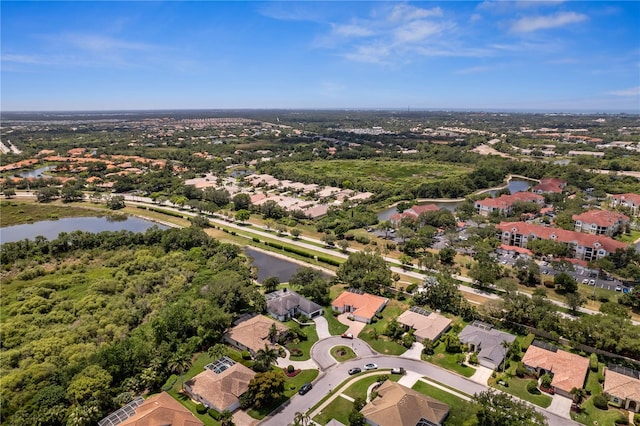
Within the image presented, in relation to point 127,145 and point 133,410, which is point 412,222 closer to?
point 133,410

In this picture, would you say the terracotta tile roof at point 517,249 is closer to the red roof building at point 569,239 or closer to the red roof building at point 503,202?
the red roof building at point 569,239

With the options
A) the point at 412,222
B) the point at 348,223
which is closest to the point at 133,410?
the point at 348,223

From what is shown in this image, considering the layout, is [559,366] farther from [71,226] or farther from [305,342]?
[71,226]

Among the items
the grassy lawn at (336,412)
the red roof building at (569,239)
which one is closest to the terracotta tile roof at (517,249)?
the red roof building at (569,239)

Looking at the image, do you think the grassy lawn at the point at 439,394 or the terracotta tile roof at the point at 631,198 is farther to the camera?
the terracotta tile roof at the point at 631,198

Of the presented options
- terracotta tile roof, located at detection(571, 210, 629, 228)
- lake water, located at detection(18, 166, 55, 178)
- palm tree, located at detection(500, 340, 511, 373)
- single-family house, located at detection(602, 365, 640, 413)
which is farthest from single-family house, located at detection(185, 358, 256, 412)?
lake water, located at detection(18, 166, 55, 178)
